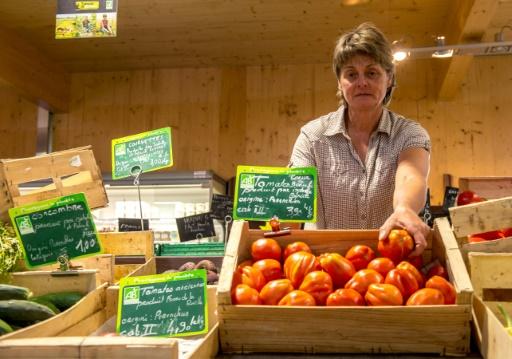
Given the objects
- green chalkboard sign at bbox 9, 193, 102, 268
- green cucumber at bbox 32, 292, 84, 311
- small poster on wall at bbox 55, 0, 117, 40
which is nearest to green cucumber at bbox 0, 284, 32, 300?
green cucumber at bbox 32, 292, 84, 311

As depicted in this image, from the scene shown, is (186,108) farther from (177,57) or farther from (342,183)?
(342,183)

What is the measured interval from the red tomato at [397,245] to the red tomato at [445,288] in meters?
0.17

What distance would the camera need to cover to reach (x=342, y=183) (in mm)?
2133

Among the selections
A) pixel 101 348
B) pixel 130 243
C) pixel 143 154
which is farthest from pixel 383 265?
pixel 143 154

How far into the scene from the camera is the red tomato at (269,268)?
1.43 meters

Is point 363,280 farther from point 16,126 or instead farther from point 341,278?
point 16,126

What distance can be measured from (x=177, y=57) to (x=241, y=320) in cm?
569

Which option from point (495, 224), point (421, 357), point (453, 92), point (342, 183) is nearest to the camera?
point (421, 357)

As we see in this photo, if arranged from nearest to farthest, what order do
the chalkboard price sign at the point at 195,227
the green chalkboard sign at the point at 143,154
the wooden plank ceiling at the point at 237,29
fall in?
the green chalkboard sign at the point at 143,154 → the chalkboard price sign at the point at 195,227 → the wooden plank ceiling at the point at 237,29

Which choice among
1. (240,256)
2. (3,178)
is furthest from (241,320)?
(3,178)

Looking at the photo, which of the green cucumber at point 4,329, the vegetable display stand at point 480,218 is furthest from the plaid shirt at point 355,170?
the green cucumber at point 4,329

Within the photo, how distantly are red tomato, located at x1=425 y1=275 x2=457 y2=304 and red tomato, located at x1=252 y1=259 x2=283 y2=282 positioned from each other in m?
0.40

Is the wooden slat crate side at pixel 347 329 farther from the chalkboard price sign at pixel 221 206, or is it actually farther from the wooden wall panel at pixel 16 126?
the wooden wall panel at pixel 16 126

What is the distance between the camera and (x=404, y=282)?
1306 mm
